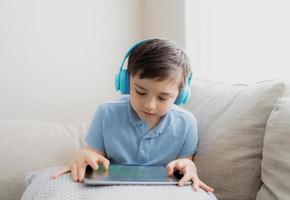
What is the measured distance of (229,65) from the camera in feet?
5.11

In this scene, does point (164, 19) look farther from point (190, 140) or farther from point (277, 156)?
point (277, 156)

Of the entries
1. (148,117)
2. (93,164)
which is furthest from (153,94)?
(93,164)

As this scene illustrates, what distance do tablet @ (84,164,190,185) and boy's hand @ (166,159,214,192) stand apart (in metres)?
0.01

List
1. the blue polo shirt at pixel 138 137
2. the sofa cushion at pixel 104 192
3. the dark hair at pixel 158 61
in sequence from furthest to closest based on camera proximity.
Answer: the blue polo shirt at pixel 138 137 → the dark hair at pixel 158 61 → the sofa cushion at pixel 104 192

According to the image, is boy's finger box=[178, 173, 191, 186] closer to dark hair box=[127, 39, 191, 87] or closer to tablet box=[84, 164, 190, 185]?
tablet box=[84, 164, 190, 185]

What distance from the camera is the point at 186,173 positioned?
1.02 m

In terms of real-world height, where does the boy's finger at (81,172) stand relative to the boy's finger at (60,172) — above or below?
above

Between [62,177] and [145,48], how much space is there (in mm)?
413

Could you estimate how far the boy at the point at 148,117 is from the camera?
1.10 meters

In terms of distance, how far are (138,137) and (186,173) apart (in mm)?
256

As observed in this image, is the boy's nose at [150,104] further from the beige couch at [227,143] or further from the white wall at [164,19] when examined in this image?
the white wall at [164,19]

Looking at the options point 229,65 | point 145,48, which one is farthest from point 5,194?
point 229,65

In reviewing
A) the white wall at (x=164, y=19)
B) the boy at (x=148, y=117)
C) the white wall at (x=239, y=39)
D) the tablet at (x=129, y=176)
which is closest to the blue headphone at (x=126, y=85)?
the boy at (x=148, y=117)

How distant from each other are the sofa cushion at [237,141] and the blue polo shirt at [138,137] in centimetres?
5
